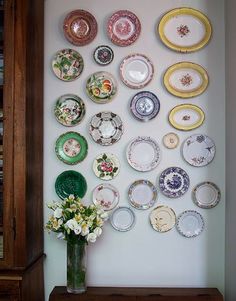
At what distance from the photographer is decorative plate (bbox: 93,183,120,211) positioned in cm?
203

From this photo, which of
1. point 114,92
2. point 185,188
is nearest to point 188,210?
point 185,188

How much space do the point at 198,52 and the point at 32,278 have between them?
1.47 meters

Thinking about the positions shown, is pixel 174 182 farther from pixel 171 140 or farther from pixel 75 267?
pixel 75 267

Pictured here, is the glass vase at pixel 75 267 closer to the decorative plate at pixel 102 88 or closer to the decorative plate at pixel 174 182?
the decorative plate at pixel 174 182

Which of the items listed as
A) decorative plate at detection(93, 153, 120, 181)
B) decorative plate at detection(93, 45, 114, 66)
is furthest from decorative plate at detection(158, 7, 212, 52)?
decorative plate at detection(93, 153, 120, 181)

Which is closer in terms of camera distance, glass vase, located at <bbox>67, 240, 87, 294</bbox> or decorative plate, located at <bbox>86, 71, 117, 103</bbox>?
glass vase, located at <bbox>67, 240, 87, 294</bbox>

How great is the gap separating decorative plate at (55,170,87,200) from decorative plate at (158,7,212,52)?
88cm

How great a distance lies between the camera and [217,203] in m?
2.02

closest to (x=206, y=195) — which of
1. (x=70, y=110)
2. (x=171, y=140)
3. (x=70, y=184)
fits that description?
(x=171, y=140)

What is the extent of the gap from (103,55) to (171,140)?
0.60m

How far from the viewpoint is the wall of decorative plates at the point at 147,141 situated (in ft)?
6.63

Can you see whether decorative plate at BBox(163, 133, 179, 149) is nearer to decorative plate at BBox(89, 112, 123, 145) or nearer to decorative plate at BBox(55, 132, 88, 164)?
decorative plate at BBox(89, 112, 123, 145)

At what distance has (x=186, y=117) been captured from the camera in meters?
2.03

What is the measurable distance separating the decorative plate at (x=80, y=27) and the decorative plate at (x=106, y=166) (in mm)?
641
